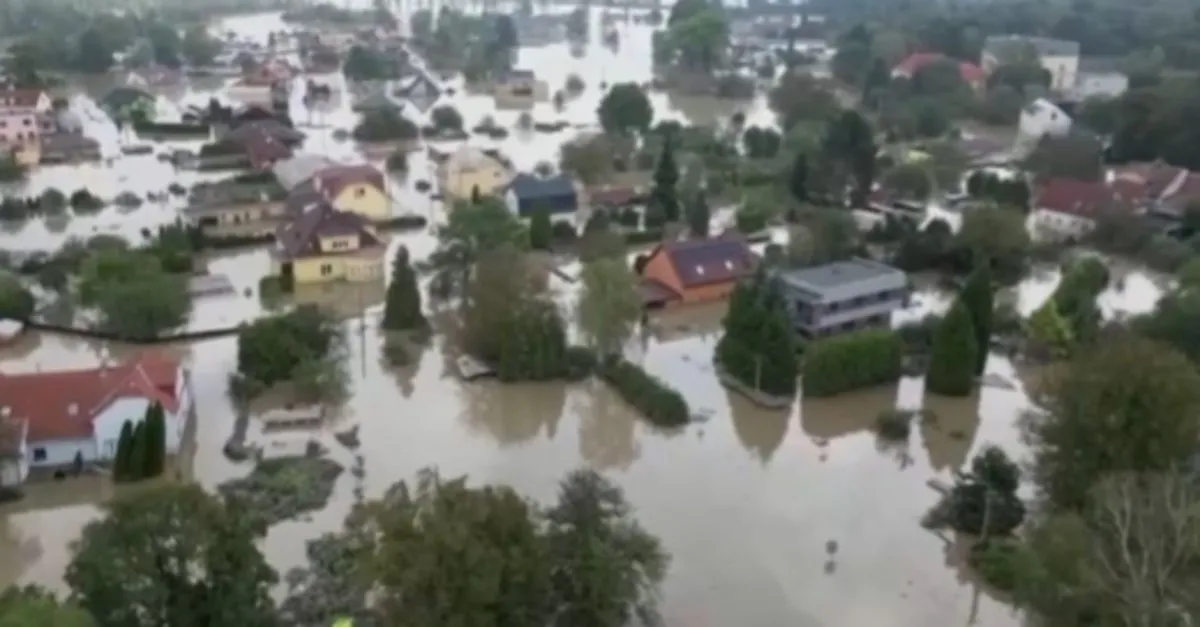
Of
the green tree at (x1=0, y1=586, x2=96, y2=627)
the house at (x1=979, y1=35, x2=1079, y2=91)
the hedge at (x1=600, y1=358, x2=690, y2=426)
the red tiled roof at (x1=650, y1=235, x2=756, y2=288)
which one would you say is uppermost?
the house at (x1=979, y1=35, x2=1079, y2=91)

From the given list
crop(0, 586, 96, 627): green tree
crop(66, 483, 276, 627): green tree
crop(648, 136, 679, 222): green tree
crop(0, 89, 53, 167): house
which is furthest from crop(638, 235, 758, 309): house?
crop(0, 89, 53, 167): house

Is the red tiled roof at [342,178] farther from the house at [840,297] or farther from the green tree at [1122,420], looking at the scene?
the green tree at [1122,420]

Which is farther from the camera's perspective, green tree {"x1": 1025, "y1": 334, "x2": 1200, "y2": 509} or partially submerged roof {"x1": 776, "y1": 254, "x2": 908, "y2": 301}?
partially submerged roof {"x1": 776, "y1": 254, "x2": 908, "y2": 301}

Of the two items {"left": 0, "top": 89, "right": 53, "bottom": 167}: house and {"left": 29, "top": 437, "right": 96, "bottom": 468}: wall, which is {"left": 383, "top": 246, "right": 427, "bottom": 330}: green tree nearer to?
{"left": 29, "top": 437, "right": 96, "bottom": 468}: wall

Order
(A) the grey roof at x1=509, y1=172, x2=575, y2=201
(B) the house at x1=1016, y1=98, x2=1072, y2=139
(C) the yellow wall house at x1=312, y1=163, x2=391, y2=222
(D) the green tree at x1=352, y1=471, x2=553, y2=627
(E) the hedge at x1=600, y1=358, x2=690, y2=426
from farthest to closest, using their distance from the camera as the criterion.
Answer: (B) the house at x1=1016, y1=98, x2=1072, y2=139, (A) the grey roof at x1=509, y1=172, x2=575, y2=201, (C) the yellow wall house at x1=312, y1=163, x2=391, y2=222, (E) the hedge at x1=600, y1=358, x2=690, y2=426, (D) the green tree at x1=352, y1=471, x2=553, y2=627

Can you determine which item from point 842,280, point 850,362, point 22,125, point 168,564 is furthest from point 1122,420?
point 22,125

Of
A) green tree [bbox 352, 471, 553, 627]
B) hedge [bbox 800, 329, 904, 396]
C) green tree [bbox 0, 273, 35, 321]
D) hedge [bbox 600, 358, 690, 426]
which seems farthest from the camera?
green tree [bbox 0, 273, 35, 321]

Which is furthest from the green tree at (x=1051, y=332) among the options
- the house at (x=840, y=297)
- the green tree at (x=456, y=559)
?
the green tree at (x=456, y=559)
